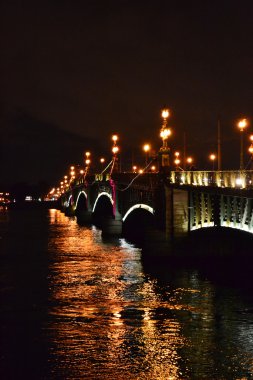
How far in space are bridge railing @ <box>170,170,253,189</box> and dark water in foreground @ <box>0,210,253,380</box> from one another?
4397 mm

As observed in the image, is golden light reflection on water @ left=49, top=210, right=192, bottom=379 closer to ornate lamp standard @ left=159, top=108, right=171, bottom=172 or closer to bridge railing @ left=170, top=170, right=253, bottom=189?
bridge railing @ left=170, top=170, right=253, bottom=189

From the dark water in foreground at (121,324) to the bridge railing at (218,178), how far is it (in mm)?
4397

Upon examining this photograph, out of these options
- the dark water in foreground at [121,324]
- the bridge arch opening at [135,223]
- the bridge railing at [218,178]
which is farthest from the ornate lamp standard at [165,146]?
the bridge arch opening at [135,223]

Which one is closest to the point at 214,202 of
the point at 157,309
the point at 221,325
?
the point at 157,309

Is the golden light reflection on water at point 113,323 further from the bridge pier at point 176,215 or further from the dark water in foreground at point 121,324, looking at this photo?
the bridge pier at point 176,215

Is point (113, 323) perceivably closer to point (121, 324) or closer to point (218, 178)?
point (121, 324)

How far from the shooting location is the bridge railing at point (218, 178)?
31869mm

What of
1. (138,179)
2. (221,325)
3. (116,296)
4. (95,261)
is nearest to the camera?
(221,325)

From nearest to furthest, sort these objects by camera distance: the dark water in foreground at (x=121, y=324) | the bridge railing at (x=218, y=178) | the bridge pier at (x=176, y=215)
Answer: the dark water in foreground at (x=121, y=324)
the bridge railing at (x=218, y=178)
the bridge pier at (x=176, y=215)

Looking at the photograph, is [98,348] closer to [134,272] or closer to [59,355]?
[59,355]

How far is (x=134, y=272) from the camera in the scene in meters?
41.1

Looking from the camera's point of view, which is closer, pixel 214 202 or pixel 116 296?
pixel 116 296

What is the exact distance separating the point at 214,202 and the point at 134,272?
5.96 meters

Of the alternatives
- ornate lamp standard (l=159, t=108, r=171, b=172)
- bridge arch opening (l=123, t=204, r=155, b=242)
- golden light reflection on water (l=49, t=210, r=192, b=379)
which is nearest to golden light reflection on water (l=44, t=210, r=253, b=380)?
golden light reflection on water (l=49, t=210, r=192, b=379)
